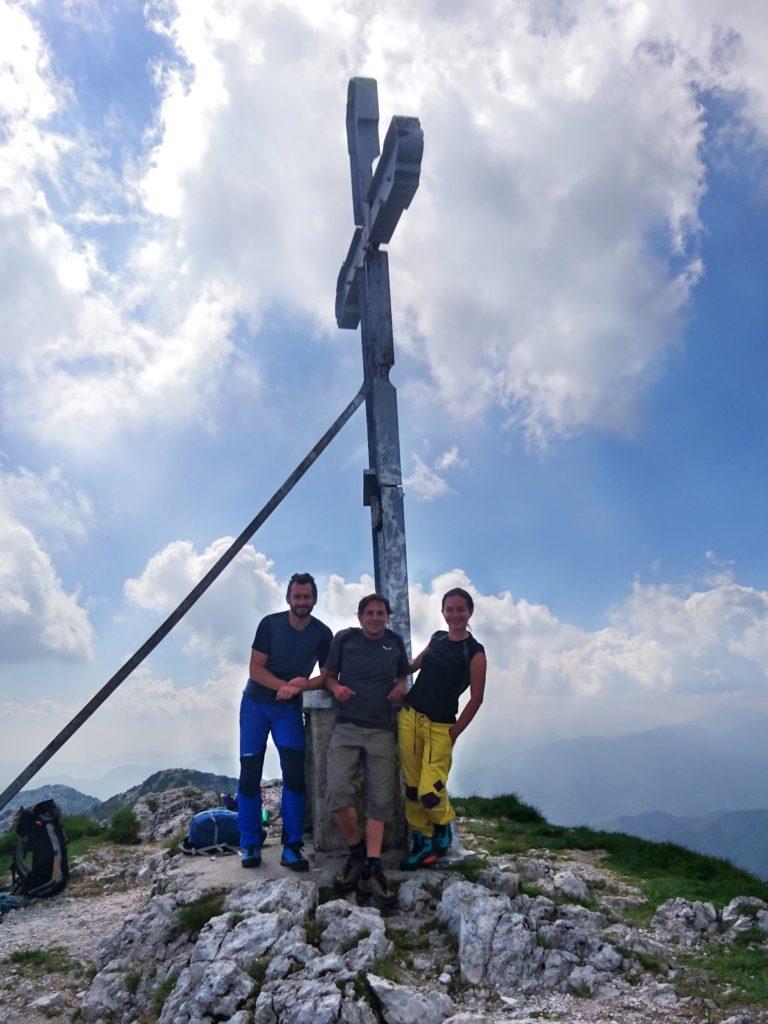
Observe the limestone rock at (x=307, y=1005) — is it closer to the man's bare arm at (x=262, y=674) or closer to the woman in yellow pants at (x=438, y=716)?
the woman in yellow pants at (x=438, y=716)

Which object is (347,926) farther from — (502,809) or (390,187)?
(502,809)

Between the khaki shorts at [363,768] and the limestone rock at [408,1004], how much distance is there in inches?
72.2

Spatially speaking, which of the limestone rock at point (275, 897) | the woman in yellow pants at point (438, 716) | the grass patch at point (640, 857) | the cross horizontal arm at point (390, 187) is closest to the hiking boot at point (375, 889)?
the limestone rock at point (275, 897)

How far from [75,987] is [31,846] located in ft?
12.8

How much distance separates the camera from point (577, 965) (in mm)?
4797

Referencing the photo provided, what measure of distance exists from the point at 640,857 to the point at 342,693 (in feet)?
19.5

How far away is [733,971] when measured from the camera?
16.4 feet

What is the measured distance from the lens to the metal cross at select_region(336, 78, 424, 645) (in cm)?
717

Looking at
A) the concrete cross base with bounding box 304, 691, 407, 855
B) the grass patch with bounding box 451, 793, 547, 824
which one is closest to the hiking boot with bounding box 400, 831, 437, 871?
the concrete cross base with bounding box 304, 691, 407, 855

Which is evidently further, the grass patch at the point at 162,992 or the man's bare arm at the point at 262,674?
the man's bare arm at the point at 262,674

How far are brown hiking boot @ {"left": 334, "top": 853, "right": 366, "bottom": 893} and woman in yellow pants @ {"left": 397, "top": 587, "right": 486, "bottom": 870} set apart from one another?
1.78ft

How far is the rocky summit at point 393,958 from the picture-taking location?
4219mm

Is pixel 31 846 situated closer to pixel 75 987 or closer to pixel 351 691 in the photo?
pixel 75 987

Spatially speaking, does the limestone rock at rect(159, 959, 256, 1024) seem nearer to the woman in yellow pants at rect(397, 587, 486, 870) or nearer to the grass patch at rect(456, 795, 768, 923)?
the woman in yellow pants at rect(397, 587, 486, 870)
